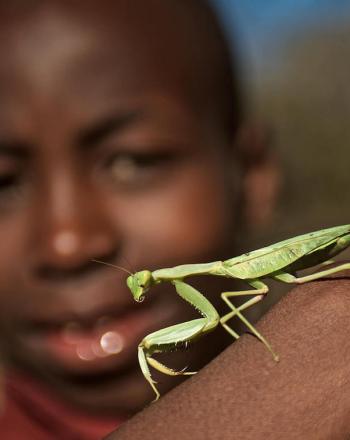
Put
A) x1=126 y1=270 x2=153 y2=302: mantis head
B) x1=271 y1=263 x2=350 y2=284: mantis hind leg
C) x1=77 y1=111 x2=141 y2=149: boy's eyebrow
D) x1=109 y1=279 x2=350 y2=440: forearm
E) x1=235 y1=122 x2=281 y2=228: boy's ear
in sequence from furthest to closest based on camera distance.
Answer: x1=235 y1=122 x2=281 y2=228: boy's ear, x1=77 y1=111 x2=141 y2=149: boy's eyebrow, x1=126 y1=270 x2=153 y2=302: mantis head, x1=271 y1=263 x2=350 y2=284: mantis hind leg, x1=109 y1=279 x2=350 y2=440: forearm

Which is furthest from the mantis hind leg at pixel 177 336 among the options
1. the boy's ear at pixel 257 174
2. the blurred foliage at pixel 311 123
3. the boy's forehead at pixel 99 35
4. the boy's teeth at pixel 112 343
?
the blurred foliage at pixel 311 123

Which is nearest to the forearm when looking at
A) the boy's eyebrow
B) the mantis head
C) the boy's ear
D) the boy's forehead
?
the mantis head

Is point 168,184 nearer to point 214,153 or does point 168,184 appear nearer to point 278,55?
point 214,153

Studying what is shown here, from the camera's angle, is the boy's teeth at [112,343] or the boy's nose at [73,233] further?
the boy's teeth at [112,343]

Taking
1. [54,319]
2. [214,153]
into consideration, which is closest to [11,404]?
[54,319]

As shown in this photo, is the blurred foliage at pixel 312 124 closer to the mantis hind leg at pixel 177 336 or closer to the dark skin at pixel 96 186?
the dark skin at pixel 96 186

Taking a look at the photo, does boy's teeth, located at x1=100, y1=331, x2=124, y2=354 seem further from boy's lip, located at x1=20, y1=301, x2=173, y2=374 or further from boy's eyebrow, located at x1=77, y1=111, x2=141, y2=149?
boy's eyebrow, located at x1=77, y1=111, x2=141, y2=149
